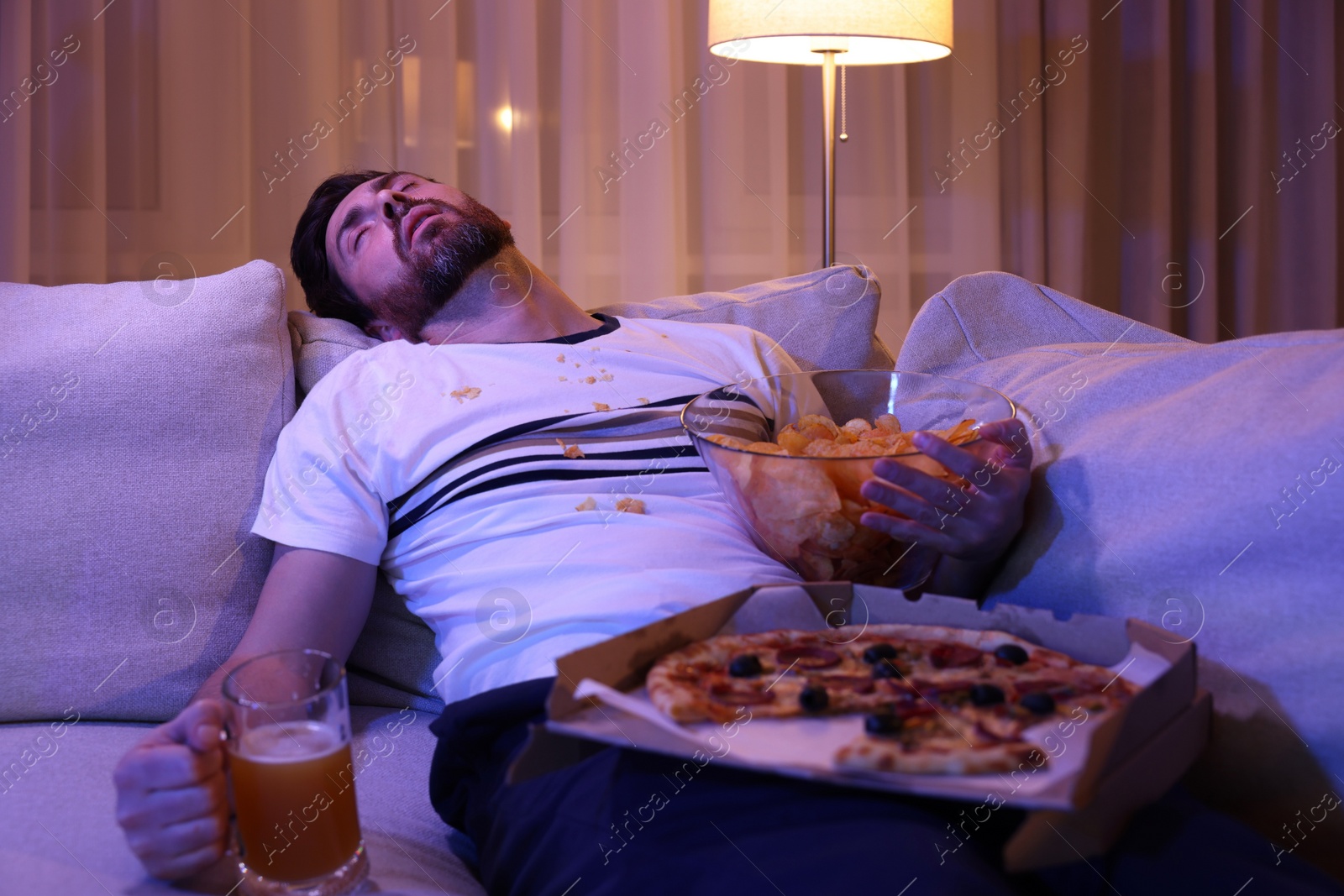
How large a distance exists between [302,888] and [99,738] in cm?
47

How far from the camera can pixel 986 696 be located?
0.69 metres

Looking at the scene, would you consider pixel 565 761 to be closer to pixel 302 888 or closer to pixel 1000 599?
pixel 302 888

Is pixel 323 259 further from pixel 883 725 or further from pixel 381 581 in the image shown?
pixel 883 725

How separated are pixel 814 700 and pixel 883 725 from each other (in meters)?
0.06

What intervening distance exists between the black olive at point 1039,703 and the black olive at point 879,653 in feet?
0.35

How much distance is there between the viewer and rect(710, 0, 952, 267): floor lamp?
205cm

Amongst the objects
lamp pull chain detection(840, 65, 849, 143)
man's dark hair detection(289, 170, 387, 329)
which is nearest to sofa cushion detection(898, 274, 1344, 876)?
man's dark hair detection(289, 170, 387, 329)

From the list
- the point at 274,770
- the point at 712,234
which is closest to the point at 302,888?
the point at 274,770

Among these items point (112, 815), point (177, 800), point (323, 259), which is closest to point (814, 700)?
point (177, 800)

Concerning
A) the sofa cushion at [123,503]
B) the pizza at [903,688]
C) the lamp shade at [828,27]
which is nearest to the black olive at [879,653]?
the pizza at [903,688]

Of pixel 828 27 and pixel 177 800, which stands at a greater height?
pixel 828 27

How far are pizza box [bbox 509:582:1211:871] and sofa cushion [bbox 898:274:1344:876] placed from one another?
120 millimetres

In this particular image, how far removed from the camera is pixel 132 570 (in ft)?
3.60

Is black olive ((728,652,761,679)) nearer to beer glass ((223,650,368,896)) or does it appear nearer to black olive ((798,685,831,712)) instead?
black olive ((798,685,831,712))
